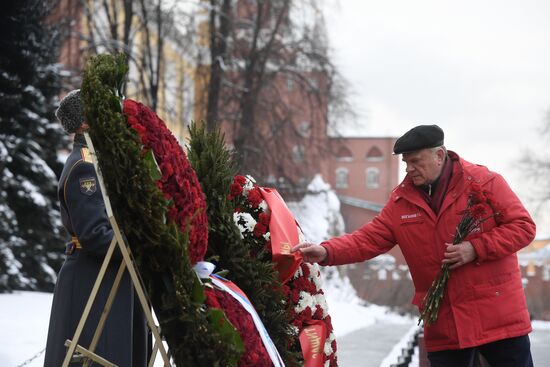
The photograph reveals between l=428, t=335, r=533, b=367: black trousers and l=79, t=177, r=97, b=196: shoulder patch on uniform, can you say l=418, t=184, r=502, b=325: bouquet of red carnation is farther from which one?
l=79, t=177, r=97, b=196: shoulder patch on uniform

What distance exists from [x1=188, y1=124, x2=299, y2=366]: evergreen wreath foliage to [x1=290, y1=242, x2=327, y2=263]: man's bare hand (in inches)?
10.6

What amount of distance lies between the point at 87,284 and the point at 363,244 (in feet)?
5.69

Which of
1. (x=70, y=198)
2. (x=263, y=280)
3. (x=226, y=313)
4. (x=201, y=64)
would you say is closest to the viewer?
(x=226, y=313)

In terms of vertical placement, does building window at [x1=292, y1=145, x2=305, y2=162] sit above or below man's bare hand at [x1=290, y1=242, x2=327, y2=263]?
above

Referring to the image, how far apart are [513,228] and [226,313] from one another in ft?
5.63

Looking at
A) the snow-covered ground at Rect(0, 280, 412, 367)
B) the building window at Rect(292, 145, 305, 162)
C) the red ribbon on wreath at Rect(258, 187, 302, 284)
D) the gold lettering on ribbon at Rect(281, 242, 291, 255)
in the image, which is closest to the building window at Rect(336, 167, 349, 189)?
the building window at Rect(292, 145, 305, 162)

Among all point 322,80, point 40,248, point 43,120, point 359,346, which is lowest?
point 359,346

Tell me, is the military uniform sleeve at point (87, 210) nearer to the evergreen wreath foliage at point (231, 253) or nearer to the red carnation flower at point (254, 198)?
the evergreen wreath foliage at point (231, 253)

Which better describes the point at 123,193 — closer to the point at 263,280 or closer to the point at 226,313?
the point at 226,313

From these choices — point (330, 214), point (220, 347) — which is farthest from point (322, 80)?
point (220, 347)

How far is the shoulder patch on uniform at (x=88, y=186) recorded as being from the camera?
418 centimetres

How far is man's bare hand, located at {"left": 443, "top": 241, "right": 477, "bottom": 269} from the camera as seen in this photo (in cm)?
455

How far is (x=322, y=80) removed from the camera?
22.1 meters

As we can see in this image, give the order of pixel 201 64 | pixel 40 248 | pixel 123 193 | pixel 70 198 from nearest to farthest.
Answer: pixel 123 193, pixel 70 198, pixel 40 248, pixel 201 64
